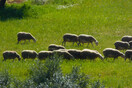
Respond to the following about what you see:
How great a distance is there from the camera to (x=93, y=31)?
27.3 metres

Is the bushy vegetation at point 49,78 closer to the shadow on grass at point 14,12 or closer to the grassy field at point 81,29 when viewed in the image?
the grassy field at point 81,29

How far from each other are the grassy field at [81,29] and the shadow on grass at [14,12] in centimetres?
49

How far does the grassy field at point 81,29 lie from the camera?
54.2ft

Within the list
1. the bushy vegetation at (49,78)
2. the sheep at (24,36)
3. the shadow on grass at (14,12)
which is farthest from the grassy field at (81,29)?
the bushy vegetation at (49,78)

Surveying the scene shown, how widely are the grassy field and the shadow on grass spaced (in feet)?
1.59

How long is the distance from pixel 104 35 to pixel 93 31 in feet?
4.24

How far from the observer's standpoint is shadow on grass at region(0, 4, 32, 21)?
30.0 metres

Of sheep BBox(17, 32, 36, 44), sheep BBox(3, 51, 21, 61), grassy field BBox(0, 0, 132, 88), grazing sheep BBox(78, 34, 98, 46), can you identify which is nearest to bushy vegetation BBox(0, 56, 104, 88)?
grassy field BBox(0, 0, 132, 88)

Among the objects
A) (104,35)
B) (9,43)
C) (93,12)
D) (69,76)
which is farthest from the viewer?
(93,12)

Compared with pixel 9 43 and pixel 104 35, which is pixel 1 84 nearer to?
pixel 9 43

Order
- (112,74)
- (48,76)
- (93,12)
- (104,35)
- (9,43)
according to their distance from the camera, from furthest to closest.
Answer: (93,12), (104,35), (9,43), (112,74), (48,76)

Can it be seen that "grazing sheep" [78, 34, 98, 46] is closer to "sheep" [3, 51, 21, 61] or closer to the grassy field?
the grassy field

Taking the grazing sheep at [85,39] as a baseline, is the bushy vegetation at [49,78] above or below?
above

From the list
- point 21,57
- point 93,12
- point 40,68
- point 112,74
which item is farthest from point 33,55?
point 93,12
